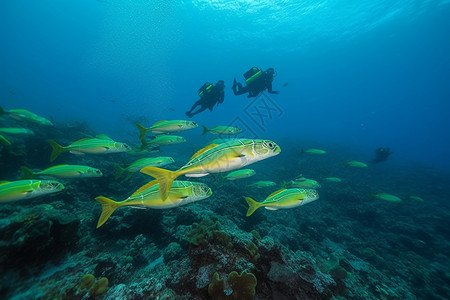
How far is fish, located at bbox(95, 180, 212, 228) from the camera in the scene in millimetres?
2398

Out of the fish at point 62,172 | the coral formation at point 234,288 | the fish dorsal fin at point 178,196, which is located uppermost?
the fish at point 62,172

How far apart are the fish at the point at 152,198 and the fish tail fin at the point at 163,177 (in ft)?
1.01

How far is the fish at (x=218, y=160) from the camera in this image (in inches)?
79.4

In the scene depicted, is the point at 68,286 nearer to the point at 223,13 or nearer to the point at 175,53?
the point at 223,13

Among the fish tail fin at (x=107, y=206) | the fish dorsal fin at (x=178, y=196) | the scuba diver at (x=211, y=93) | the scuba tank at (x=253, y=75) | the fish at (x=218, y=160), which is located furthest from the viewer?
the scuba diver at (x=211, y=93)

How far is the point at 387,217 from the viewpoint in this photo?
35.8 feet

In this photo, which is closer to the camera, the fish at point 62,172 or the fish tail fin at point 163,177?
the fish tail fin at point 163,177

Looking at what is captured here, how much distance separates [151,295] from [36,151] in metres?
9.80

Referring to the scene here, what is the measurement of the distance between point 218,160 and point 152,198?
1214 mm

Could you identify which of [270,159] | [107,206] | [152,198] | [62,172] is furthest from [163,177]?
[270,159]

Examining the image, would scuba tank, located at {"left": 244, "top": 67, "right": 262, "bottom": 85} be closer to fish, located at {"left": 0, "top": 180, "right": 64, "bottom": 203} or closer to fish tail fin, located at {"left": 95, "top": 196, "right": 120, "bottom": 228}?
fish tail fin, located at {"left": 95, "top": 196, "right": 120, "bottom": 228}

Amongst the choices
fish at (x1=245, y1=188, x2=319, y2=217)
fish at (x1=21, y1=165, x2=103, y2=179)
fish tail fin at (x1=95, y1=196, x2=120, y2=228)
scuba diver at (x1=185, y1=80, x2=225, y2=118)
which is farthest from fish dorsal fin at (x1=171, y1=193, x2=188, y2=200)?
scuba diver at (x1=185, y1=80, x2=225, y2=118)

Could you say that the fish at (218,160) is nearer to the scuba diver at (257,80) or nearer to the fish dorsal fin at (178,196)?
the fish dorsal fin at (178,196)

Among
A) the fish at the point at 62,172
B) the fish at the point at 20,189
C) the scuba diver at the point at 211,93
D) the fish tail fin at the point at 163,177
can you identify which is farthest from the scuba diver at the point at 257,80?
the fish at the point at 20,189
